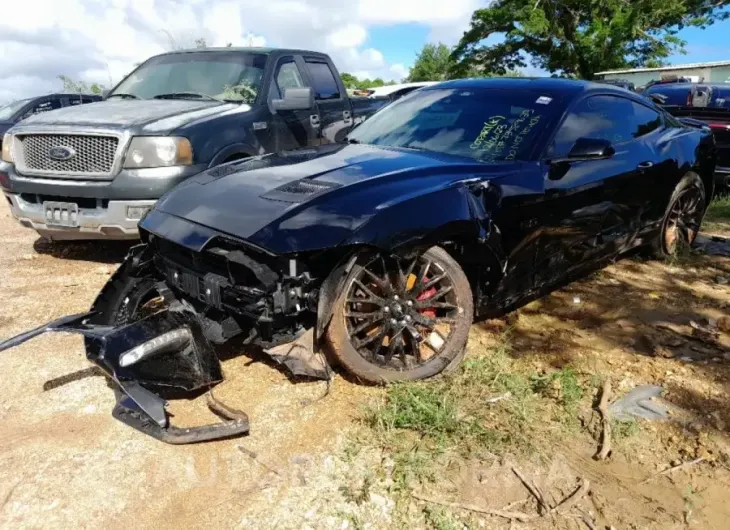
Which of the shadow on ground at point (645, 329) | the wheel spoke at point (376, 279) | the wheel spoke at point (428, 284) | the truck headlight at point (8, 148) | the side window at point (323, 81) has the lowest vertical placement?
the shadow on ground at point (645, 329)

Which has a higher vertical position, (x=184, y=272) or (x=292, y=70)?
(x=292, y=70)

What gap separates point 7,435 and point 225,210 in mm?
1472

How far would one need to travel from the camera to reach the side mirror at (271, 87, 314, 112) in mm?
5664

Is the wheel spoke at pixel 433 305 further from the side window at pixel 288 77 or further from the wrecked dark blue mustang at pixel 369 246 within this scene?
the side window at pixel 288 77

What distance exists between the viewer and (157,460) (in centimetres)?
268

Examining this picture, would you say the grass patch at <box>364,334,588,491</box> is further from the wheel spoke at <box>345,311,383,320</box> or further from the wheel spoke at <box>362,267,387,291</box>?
the wheel spoke at <box>362,267,387,291</box>

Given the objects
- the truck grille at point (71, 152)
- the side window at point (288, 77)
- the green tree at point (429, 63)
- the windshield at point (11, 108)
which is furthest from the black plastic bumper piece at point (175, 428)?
the green tree at point (429, 63)

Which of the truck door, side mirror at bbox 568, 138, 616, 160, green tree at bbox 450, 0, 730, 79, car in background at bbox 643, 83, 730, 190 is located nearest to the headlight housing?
the truck door

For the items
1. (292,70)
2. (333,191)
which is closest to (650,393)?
(333,191)

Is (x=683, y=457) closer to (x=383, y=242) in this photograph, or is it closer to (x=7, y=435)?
(x=383, y=242)

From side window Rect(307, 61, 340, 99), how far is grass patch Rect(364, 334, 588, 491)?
424 cm

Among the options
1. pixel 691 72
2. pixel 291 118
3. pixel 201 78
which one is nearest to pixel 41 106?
pixel 201 78

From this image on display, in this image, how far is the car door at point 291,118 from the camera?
19.3 ft

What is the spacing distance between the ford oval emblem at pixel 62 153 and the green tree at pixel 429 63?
60.9 meters
